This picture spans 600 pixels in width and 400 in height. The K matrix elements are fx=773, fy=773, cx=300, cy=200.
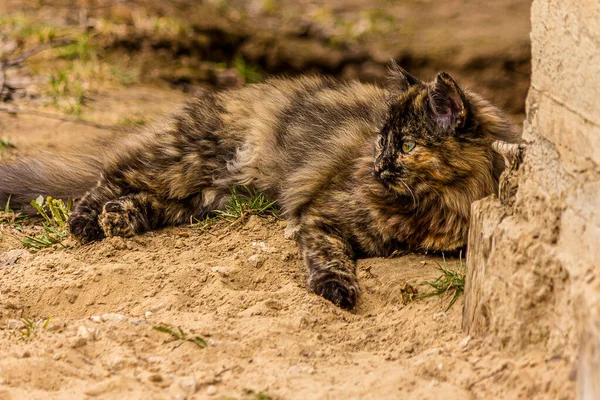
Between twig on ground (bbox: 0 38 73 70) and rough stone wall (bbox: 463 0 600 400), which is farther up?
rough stone wall (bbox: 463 0 600 400)

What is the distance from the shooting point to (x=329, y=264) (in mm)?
3959

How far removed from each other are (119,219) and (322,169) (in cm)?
119

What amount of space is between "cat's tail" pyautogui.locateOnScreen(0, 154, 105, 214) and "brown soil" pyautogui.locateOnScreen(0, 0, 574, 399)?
1.01 ft

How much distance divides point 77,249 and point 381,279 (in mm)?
1646

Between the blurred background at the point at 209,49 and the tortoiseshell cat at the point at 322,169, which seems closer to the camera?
the tortoiseshell cat at the point at 322,169

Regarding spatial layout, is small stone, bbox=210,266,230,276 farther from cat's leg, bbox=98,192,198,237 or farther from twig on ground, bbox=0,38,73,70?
twig on ground, bbox=0,38,73,70

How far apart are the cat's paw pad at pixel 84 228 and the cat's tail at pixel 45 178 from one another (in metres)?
0.46

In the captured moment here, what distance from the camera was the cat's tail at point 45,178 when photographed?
4629mm

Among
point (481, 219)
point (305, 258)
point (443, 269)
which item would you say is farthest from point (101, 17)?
point (481, 219)

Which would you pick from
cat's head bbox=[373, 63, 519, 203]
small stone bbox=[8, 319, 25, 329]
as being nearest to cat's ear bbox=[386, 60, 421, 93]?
cat's head bbox=[373, 63, 519, 203]

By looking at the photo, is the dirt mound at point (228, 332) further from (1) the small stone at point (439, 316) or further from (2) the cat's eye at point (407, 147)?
(2) the cat's eye at point (407, 147)

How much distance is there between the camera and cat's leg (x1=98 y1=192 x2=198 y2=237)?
436 centimetres

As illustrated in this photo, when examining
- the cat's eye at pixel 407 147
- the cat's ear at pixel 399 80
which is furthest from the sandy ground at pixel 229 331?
the cat's ear at pixel 399 80

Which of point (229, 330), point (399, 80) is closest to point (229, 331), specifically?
point (229, 330)
